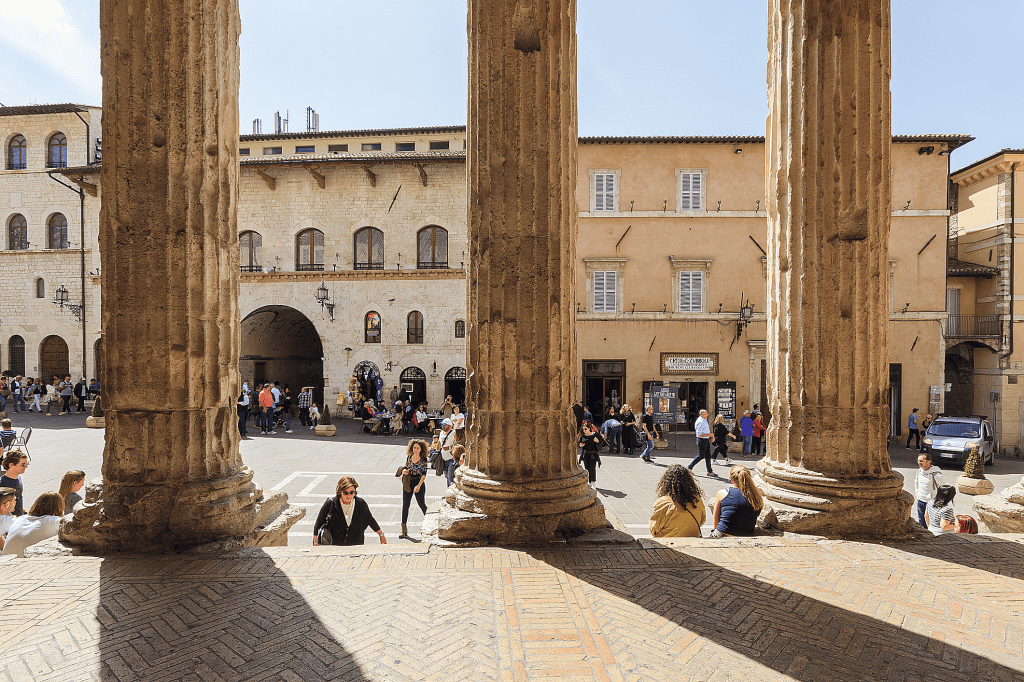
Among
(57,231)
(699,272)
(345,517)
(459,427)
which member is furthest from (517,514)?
(57,231)

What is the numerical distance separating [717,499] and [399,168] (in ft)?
66.5

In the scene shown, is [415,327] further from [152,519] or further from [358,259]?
[152,519]

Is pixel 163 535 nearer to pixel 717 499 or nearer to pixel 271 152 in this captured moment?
pixel 717 499

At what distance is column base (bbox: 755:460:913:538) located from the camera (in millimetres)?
4641

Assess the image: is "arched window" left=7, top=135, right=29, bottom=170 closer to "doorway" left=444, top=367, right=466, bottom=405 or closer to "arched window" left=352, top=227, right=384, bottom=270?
"arched window" left=352, top=227, right=384, bottom=270

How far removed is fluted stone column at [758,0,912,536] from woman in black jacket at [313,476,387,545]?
3858 mm

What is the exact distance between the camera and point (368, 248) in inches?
888

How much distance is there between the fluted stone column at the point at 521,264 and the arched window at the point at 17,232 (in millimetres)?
30527

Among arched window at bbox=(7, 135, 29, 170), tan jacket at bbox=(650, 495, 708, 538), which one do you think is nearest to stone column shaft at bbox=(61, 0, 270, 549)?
tan jacket at bbox=(650, 495, 708, 538)

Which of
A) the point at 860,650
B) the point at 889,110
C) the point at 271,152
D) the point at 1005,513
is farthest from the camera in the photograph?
the point at 271,152

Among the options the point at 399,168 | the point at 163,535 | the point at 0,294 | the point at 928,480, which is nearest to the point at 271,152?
the point at 399,168

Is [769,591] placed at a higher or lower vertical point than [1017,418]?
higher

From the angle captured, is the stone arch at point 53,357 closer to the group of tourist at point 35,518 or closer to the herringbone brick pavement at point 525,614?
the group of tourist at point 35,518

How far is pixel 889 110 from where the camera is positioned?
495 cm
